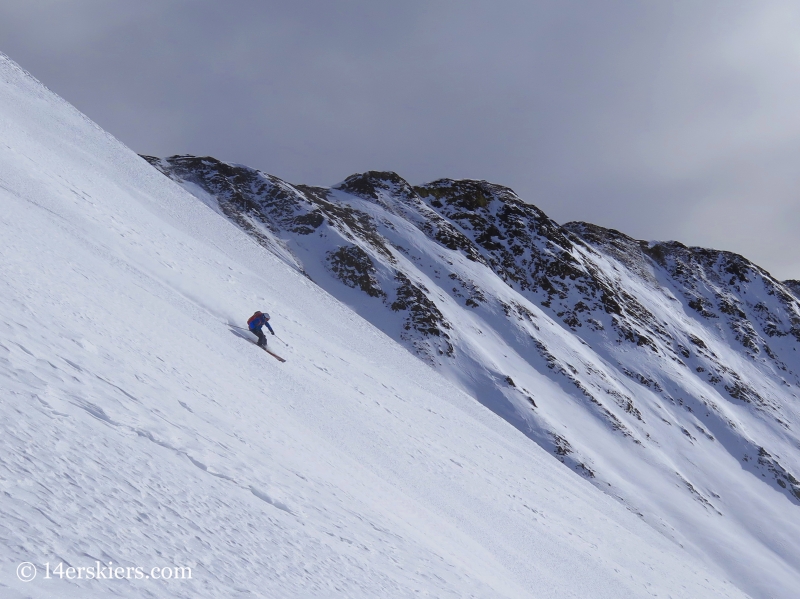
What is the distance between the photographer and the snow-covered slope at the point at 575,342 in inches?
1854

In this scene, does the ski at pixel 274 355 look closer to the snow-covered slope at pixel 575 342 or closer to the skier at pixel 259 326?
the skier at pixel 259 326

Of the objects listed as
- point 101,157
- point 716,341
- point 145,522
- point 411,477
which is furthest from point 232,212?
point 716,341

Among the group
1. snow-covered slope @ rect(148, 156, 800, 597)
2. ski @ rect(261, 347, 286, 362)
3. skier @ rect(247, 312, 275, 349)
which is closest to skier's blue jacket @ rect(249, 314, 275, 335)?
skier @ rect(247, 312, 275, 349)

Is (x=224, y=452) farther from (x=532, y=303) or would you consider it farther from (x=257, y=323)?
(x=532, y=303)

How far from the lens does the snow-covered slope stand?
47094 millimetres

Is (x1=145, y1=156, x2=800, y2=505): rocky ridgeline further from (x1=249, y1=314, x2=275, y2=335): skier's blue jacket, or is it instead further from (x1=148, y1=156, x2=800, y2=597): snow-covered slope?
(x1=249, y1=314, x2=275, y2=335): skier's blue jacket

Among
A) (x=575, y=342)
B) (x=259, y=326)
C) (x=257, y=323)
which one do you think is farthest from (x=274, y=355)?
(x=575, y=342)

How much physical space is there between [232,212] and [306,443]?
5238cm

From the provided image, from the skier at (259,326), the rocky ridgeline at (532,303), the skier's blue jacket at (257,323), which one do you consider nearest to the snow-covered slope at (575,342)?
the rocky ridgeline at (532,303)

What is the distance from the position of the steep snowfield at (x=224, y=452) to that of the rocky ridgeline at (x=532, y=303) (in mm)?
24993

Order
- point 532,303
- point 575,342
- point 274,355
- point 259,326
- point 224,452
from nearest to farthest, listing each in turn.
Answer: point 224,452
point 274,355
point 259,326
point 575,342
point 532,303

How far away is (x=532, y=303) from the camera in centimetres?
7425

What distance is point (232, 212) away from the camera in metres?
60.2

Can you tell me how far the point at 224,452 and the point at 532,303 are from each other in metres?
68.4
